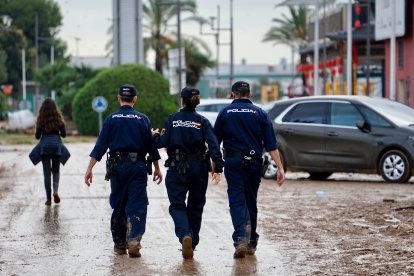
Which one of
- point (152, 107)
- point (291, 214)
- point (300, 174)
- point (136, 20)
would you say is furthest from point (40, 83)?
point (291, 214)

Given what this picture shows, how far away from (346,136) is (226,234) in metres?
9.64

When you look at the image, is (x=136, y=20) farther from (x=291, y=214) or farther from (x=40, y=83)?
(x=291, y=214)

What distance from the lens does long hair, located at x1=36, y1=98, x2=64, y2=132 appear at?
18656 mm

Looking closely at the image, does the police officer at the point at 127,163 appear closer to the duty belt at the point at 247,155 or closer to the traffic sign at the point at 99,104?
the duty belt at the point at 247,155

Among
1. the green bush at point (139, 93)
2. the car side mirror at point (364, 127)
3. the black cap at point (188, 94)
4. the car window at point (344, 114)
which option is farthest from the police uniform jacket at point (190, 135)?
the green bush at point (139, 93)

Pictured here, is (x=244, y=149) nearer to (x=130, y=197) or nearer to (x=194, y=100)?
(x=194, y=100)

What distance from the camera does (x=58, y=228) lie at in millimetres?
15133

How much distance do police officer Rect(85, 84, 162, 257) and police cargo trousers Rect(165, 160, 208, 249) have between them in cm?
36

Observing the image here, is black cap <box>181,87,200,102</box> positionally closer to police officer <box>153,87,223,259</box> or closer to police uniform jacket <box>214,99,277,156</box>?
police officer <box>153,87,223,259</box>

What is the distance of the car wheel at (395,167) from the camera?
75.6 feet

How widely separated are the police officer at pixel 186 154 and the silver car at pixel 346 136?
11.3 m

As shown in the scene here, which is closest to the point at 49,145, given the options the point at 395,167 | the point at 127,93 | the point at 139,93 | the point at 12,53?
the point at 127,93

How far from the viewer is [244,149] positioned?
484 inches

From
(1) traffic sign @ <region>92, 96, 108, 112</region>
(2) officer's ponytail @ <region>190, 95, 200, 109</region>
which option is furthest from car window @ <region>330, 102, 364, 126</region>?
(1) traffic sign @ <region>92, 96, 108, 112</region>
